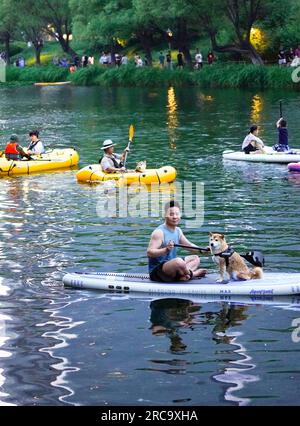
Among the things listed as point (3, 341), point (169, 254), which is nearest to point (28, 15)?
point (169, 254)

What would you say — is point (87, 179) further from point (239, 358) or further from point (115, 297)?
point (239, 358)

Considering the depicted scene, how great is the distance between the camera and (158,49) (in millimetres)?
73000

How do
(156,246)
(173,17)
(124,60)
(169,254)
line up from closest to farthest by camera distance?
(156,246) < (169,254) < (173,17) < (124,60)

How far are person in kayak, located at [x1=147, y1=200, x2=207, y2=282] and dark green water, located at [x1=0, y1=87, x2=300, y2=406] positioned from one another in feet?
1.45

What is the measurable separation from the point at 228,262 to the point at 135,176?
11.2m

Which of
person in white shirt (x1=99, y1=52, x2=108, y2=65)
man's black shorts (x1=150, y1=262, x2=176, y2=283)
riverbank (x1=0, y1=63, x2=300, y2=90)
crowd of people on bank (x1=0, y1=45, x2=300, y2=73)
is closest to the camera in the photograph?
man's black shorts (x1=150, y1=262, x2=176, y2=283)

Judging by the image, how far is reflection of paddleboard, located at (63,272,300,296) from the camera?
14539 millimetres

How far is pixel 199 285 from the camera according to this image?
14719 millimetres

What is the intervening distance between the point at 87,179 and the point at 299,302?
12.6 m

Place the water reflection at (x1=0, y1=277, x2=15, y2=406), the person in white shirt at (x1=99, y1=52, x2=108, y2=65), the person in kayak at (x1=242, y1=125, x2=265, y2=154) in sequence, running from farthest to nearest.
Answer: the person in white shirt at (x1=99, y1=52, x2=108, y2=65) < the person in kayak at (x1=242, y1=125, x2=265, y2=154) < the water reflection at (x1=0, y1=277, x2=15, y2=406)

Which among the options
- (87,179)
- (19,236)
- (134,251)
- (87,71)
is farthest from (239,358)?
(87,71)

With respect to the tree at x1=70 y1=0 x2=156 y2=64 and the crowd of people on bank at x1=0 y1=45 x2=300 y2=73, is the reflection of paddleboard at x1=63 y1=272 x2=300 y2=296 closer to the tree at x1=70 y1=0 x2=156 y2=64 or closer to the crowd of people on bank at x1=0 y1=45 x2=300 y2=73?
the crowd of people on bank at x1=0 y1=45 x2=300 y2=73

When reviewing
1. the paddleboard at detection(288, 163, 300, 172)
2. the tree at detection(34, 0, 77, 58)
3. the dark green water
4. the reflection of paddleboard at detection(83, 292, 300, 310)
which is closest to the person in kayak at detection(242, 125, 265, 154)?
the dark green water

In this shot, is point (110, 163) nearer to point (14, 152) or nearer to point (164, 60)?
point (14, 152)
